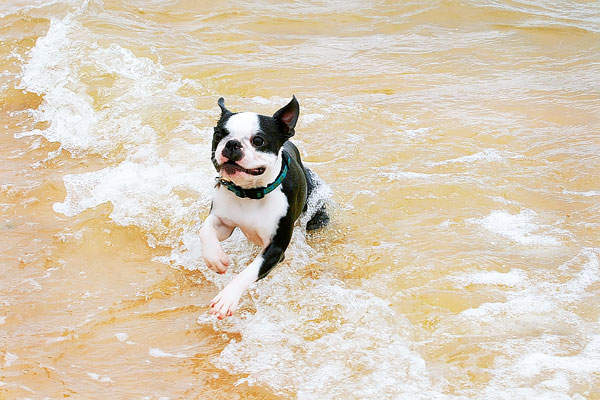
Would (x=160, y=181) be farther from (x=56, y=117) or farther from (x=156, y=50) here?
(x=156, y=50)

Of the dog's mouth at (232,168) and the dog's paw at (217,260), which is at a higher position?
the dog's mouth at (232,168)

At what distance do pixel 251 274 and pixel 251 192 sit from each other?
0.47 metres

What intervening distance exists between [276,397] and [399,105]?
15.5ft

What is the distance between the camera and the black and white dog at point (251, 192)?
3846mm

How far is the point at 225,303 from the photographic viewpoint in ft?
12.5

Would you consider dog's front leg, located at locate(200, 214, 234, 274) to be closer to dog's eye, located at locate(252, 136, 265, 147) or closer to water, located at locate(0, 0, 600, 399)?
water, located at locate(0, 0, 600, 399)

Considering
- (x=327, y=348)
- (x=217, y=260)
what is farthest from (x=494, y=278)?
(x=217, y=260)

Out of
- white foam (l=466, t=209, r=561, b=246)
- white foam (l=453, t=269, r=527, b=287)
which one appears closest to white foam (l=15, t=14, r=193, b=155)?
white foam (l=466, t=209, r=561, b=246)

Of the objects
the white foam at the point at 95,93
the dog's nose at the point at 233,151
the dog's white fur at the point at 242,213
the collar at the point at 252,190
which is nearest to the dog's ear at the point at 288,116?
the dog's white fur at the point at 242,213

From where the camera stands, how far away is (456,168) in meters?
6.14

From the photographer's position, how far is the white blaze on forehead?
3895mm

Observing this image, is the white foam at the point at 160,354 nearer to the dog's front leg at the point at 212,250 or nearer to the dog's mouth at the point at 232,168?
the dog's front leg at the point at 212,250

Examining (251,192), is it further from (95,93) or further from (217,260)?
(95,93)

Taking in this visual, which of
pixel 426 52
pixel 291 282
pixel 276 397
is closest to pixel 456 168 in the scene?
pixel 291 282
